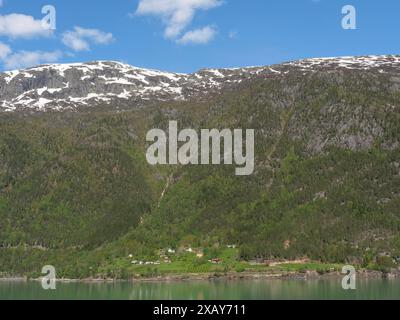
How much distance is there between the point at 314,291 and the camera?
14188cm
